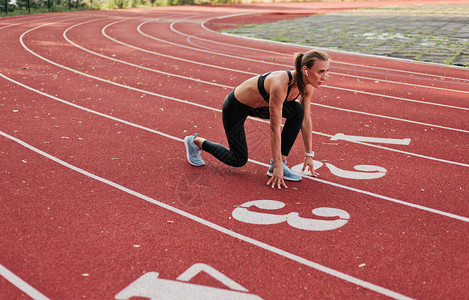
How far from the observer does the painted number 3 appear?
13.5 feet

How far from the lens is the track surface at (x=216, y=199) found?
333 centimetres

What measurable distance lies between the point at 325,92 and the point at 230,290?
6.63 metres

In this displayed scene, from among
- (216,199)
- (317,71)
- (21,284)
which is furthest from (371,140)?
(21,284)

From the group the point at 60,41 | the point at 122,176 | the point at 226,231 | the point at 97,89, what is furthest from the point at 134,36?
the point at 226,231

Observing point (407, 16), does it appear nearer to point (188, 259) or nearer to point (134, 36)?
point (134, 36)

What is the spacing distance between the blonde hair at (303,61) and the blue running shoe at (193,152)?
1.46m

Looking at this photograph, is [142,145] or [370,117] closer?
[142,145]

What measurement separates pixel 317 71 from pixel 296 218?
1.25 metres

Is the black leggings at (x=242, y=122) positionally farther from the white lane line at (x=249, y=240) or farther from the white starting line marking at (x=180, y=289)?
the white starting line marking at (x=180, y=289)

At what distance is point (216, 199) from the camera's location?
4.59m

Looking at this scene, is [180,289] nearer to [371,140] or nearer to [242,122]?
[242,122]

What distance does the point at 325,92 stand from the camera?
30.5ft

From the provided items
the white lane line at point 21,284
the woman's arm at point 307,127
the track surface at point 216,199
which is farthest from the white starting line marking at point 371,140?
the white lane line at point 21,284

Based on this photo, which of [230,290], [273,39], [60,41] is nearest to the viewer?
[230,290]
